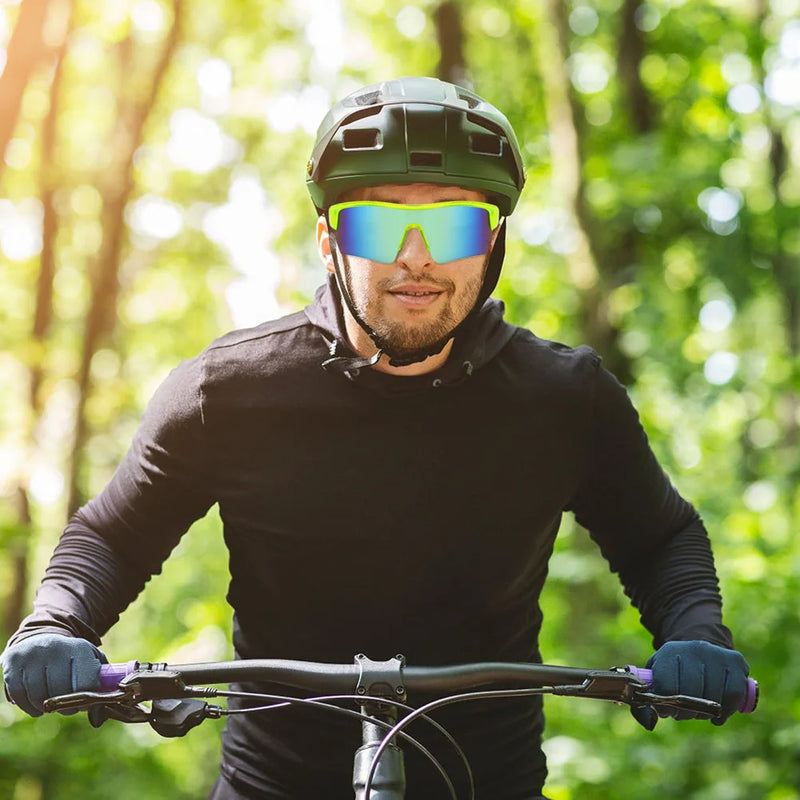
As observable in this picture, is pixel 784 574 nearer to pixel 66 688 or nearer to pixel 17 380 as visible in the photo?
pixel 66 688

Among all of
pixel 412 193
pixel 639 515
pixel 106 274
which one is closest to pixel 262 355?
pixel 412 193

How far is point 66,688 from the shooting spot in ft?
7.04

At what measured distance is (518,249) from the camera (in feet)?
39.9

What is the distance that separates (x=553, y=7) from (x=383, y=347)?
993cm

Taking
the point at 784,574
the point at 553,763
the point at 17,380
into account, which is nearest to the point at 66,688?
the point at 784,574

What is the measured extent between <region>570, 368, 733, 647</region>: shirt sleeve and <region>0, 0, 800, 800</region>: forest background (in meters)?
4.25

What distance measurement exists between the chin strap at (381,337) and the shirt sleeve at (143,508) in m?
0.38

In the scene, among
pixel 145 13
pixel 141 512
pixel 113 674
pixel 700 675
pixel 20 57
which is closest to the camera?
pixel 113 674

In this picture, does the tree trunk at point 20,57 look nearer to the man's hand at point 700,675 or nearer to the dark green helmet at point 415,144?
the dark green helmet at point 415,144

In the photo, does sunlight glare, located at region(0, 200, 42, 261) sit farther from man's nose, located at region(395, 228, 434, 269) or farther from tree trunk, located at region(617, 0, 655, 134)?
man's nose, located at region(395, 228, 434, 269)

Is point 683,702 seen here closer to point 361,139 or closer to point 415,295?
point 415,295

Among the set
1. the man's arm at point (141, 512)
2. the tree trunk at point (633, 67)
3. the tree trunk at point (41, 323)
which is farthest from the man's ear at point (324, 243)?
the tree trunk at point (633, 67)

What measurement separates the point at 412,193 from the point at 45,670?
1410 millimetres

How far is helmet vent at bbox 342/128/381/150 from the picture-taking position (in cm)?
268
